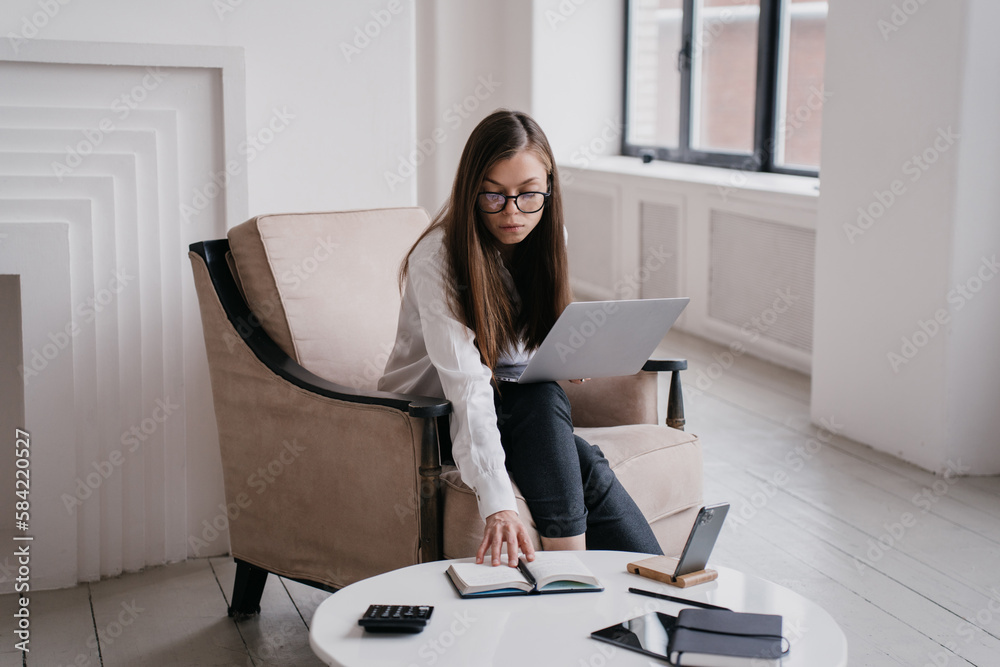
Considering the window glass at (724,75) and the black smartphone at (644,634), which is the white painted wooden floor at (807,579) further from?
the window glass at (724,75)

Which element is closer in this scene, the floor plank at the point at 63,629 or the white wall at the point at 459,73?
the floor plank at the point at 63,629

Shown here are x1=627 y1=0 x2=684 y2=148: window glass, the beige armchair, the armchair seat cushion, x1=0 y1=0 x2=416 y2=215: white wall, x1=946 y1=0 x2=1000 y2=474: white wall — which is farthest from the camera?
x1=627 y1=0 x2=684 y2=148: window glass

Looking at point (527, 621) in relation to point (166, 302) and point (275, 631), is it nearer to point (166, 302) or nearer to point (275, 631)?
point (275, 631)

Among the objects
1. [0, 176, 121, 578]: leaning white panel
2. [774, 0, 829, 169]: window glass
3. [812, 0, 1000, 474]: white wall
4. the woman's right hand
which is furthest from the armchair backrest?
[774, 0, 829, 169]: window glass

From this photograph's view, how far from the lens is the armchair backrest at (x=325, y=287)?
2119 mm

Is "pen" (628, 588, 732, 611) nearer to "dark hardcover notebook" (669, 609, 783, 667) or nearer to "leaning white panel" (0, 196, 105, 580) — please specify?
"dark hardcover notebook" (669, 609, 783, 667)

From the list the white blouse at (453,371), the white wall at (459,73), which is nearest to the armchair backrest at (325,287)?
the white blouse at (453,371)

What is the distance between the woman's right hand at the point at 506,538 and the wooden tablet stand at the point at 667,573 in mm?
155

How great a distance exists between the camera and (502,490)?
5.38 feet

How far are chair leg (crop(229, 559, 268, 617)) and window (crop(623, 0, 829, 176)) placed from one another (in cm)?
321

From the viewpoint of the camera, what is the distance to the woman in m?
1.72

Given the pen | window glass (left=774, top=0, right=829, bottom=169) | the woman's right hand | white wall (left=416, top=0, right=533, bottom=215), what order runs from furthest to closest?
1. white wall (left=416, top=0, right=533, bottom=215)
2. window glass (left=774, top=0, right=829, bottom=169)
3. the woman's right hand
4. the pen

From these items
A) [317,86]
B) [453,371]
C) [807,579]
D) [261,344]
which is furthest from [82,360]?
[807,579]

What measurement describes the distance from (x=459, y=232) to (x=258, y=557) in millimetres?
847
